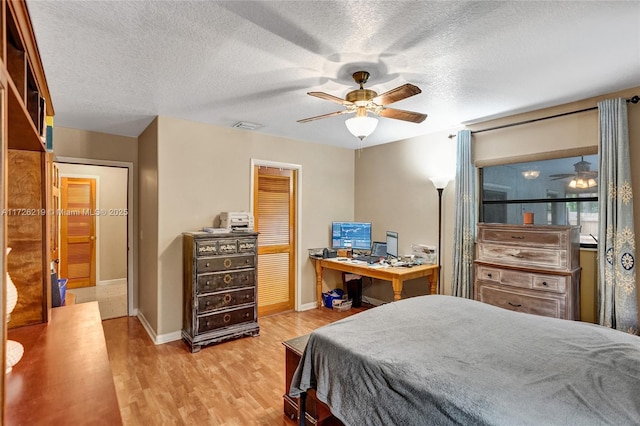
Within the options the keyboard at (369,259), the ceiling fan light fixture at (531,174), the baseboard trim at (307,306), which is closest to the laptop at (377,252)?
the keyboard at (369,259)

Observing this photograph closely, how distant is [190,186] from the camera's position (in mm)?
3754

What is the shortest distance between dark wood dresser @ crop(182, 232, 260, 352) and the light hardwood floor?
149 millimetres

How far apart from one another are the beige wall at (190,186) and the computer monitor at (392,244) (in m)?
1.15

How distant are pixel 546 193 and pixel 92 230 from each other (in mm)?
7249

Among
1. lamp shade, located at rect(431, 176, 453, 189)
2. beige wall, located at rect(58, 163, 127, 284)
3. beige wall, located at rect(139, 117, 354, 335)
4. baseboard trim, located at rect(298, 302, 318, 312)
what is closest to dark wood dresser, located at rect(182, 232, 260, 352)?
beige wall, located at rect(139, 117, 354, 335)

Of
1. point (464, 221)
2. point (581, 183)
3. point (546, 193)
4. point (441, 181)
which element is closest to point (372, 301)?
point (464, 221)

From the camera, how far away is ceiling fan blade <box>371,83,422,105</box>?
2033mm

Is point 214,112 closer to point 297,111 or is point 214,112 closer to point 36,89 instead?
point 297,111

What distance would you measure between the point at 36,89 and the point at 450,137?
153 inches

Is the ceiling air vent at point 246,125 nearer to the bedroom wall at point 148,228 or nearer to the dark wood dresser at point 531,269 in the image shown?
the bedroom wall at point 148,228

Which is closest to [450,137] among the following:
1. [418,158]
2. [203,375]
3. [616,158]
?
[418,158]

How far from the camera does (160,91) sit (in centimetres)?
280

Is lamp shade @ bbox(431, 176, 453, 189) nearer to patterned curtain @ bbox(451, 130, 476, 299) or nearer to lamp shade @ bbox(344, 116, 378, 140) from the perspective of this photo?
patterned curtain @ bbox(451, 130, 476, 299)

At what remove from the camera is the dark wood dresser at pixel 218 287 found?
11.2 feet
